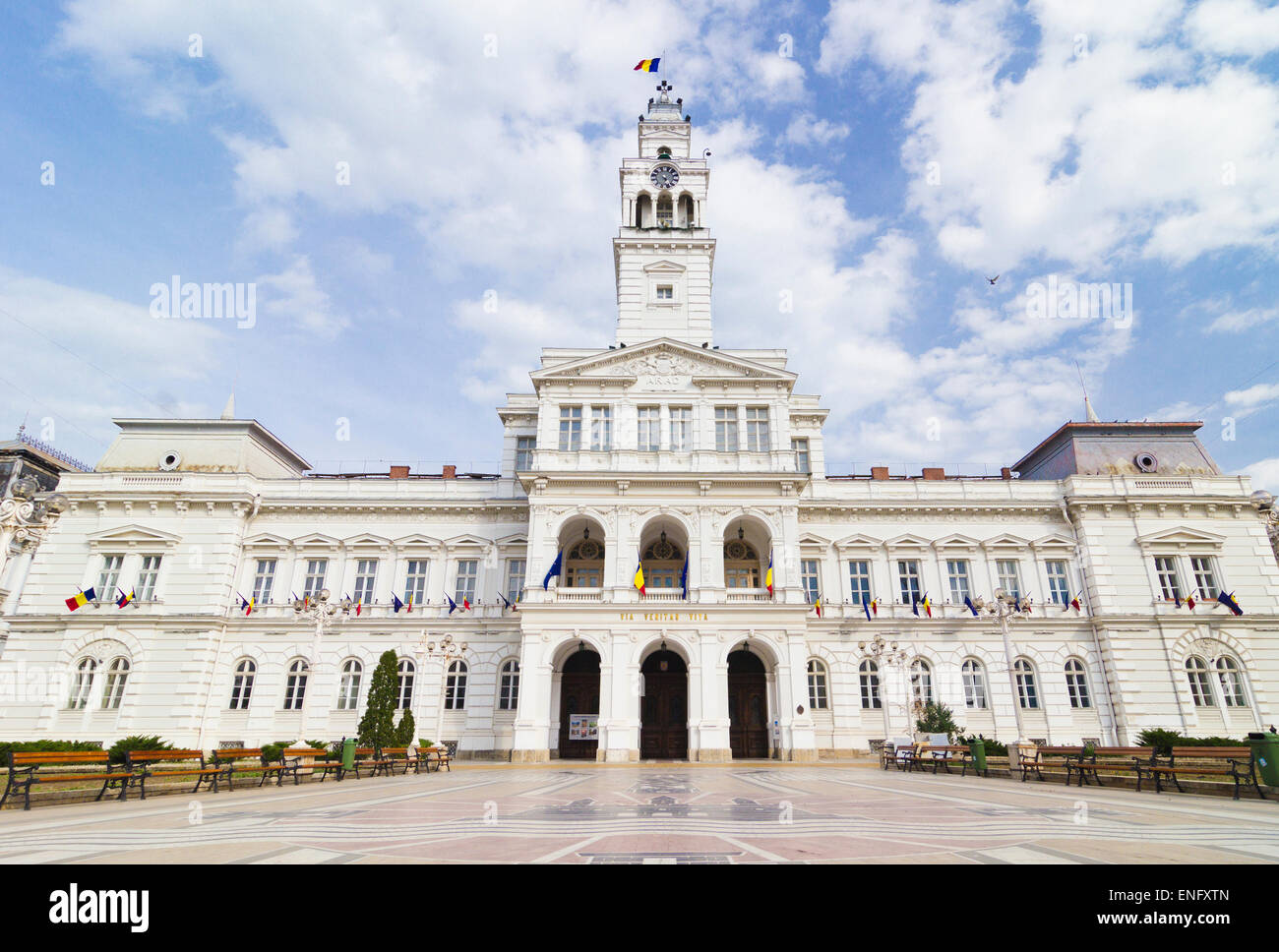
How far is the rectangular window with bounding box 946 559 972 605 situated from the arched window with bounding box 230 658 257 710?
120 feet

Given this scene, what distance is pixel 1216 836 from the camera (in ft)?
25.5

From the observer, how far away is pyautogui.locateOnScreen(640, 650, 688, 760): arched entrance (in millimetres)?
31344

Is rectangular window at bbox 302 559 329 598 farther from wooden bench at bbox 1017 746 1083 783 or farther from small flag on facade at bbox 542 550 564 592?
wooden bench at bbox 1017 746 1083 783

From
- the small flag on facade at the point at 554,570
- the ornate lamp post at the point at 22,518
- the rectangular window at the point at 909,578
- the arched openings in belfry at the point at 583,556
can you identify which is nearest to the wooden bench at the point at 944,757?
the rectangular window at the point at 909,578

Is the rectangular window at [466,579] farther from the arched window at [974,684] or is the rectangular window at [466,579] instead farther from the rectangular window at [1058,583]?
the rectangular window at [1058,583]

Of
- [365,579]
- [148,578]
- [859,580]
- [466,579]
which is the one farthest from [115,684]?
[859,580]

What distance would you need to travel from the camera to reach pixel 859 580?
35.0m

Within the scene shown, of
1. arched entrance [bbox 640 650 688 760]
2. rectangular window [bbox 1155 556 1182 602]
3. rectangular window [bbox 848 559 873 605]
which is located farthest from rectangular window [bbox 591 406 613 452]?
rectangular window [bbox 1155 556 1182 602]

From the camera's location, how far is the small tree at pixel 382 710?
22359 millimetres

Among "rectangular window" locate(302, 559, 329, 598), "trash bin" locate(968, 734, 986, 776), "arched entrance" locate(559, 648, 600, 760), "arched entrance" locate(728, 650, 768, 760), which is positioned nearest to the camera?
"trash bin" locate(968, 734, 986, 776)

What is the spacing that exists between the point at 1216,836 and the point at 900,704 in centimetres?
2607
